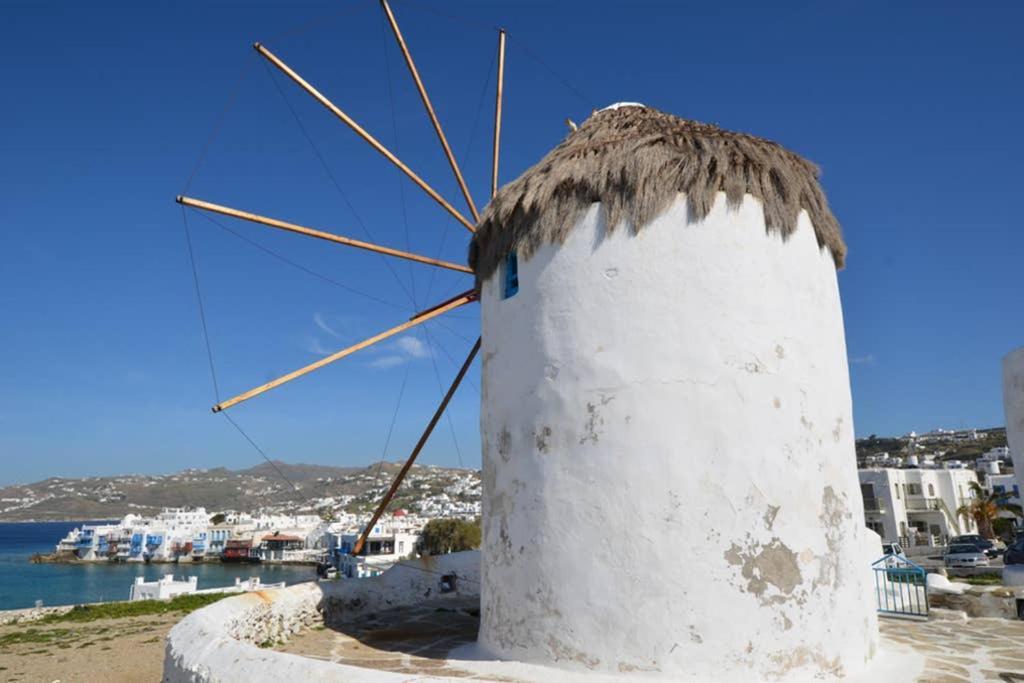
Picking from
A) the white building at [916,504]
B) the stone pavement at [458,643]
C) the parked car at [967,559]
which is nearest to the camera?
the stone pavement at [458,643]

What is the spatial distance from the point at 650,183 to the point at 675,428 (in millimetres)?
1839

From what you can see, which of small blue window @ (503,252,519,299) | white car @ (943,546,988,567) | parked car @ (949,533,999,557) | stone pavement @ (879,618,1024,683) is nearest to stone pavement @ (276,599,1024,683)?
stone pavement @ (879,618,1024,683)

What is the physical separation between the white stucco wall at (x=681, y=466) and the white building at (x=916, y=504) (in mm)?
32385

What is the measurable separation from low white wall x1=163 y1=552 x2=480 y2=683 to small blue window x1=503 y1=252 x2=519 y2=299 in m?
3.19

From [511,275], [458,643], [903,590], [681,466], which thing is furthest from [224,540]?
[681,466]

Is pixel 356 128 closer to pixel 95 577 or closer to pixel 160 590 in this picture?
pixel 160 590

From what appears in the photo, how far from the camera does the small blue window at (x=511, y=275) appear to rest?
575 cm

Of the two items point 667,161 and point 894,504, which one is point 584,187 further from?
point 894,504

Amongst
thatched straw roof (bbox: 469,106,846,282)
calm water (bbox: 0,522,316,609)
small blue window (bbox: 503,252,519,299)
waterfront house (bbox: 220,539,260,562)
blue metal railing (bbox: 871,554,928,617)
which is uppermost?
thatched straw roof (bbox: 469,106,846,282)

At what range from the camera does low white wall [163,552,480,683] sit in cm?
372

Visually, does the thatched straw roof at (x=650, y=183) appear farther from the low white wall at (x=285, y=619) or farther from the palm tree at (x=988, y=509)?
the palm tree at (x=988, y=509)

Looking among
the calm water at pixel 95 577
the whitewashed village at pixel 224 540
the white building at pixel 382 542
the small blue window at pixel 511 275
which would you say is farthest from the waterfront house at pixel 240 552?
the small blue window at pixel 511 275

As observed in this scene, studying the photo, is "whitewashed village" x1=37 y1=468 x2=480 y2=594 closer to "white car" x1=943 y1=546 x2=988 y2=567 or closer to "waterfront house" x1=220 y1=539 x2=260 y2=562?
"waterfront house" x1=220 y1=539 x2=260 y2=562

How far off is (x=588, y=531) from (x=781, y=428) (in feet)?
5.16
